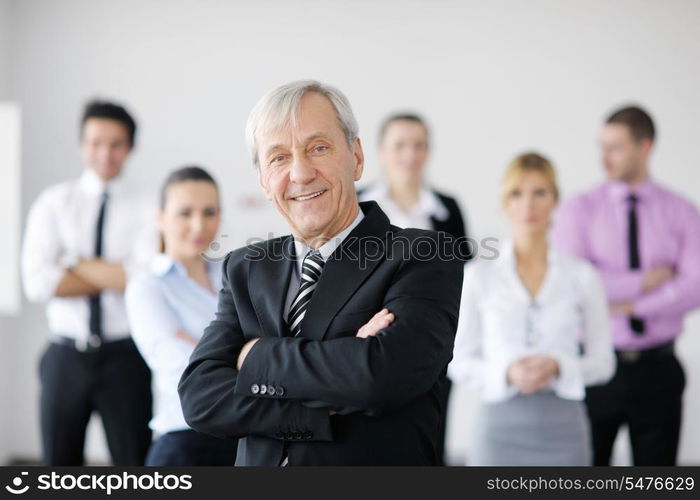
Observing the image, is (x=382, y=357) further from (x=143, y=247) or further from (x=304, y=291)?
(x=143, y=247)

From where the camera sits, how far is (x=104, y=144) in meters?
4.07

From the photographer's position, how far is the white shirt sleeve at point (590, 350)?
3.10m

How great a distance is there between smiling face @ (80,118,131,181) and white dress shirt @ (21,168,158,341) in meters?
0.07

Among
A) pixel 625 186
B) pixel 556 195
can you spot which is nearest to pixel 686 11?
pixel 625 186

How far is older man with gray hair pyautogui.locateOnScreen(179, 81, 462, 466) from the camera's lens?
181 centimetres

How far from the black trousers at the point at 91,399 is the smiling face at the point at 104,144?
0.86 m

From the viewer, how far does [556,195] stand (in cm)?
332

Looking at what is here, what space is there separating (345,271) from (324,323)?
128mm

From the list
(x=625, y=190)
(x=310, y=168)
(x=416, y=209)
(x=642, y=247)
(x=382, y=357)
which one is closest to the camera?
(x=382, y=357)

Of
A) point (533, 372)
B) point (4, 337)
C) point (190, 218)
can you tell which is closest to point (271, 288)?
point (190, 218)

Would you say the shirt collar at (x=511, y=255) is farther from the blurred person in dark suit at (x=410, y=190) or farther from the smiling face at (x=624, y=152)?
the smiling face at (x=624, y=152)

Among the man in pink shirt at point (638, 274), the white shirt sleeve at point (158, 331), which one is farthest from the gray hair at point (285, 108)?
the man in pink shirt at point (638, 274)

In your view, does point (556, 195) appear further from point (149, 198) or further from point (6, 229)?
point (6, 229)

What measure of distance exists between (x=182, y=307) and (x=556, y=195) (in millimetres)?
1521
